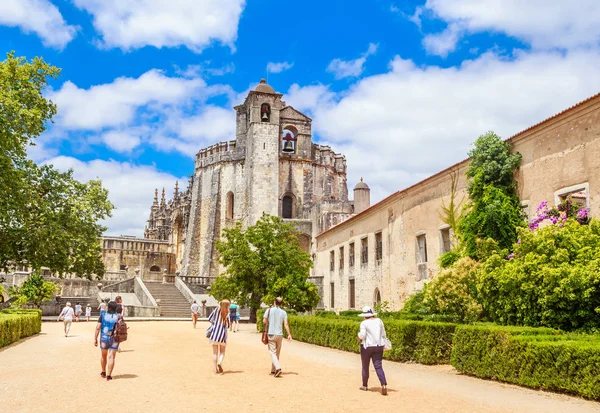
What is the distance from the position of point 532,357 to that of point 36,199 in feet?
71.3

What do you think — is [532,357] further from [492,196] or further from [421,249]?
[421,249]

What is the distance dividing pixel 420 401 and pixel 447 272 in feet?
24.4

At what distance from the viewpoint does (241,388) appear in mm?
8609

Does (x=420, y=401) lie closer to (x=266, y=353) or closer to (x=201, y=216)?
(x=266, y=353)

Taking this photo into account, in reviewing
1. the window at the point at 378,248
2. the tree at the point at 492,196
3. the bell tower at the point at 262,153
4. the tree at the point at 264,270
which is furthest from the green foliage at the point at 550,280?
the bell tower at the point at 262,153

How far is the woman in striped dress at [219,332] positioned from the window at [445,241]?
1137 cm

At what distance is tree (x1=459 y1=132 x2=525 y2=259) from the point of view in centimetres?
1552

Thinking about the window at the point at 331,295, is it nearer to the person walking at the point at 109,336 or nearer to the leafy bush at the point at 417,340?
the leafy bush at the point at 417,340

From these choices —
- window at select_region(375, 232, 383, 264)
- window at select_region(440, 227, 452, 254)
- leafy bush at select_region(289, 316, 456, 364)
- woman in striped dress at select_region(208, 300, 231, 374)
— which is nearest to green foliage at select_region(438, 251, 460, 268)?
window at select_region(440, 227, 452, 254)

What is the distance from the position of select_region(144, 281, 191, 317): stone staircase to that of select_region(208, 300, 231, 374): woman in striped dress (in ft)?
84.0

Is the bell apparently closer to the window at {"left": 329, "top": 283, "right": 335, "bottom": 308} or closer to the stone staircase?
the stone staircase

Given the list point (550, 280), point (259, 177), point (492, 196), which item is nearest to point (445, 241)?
point (492, 196)

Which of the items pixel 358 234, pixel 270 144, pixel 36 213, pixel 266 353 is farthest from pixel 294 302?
pixel 270 144

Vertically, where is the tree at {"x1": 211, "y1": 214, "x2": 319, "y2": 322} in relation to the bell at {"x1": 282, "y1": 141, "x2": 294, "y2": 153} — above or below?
below
